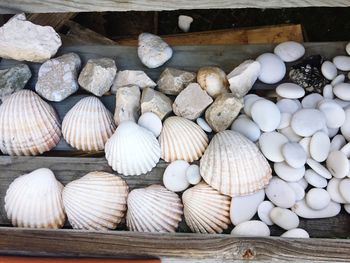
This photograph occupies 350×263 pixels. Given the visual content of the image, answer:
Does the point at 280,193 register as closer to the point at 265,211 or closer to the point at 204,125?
the point at 265,211

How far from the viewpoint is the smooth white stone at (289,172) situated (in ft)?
4.36

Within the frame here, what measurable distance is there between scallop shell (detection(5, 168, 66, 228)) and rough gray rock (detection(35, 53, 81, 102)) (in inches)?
8.0

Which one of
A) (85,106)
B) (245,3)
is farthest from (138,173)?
(245,3)

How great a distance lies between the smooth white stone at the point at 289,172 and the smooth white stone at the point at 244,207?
0.07 m

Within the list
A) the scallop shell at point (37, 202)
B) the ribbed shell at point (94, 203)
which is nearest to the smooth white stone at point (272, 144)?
the ribbed shell at point (94, 203)

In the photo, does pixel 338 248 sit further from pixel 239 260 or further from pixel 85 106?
pixel 85 106

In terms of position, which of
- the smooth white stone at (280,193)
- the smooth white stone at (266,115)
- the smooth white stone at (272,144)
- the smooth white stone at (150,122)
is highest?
the smooth white stone at (266,115)

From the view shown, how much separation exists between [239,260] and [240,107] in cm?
37

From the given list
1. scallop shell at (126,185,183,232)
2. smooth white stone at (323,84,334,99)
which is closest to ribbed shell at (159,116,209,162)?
scallop shell at (126,185,183,232)

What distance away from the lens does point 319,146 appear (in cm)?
134

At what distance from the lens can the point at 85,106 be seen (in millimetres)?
1415

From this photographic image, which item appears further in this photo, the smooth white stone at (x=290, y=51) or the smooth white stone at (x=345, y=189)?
the smooth white stone at (x=290, y=51)

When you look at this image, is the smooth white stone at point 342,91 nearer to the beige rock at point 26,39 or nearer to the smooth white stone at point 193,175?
the smooth white stone at point 193,175

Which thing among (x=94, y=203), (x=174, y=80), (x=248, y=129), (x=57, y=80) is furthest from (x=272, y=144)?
(x=57, y=80)
